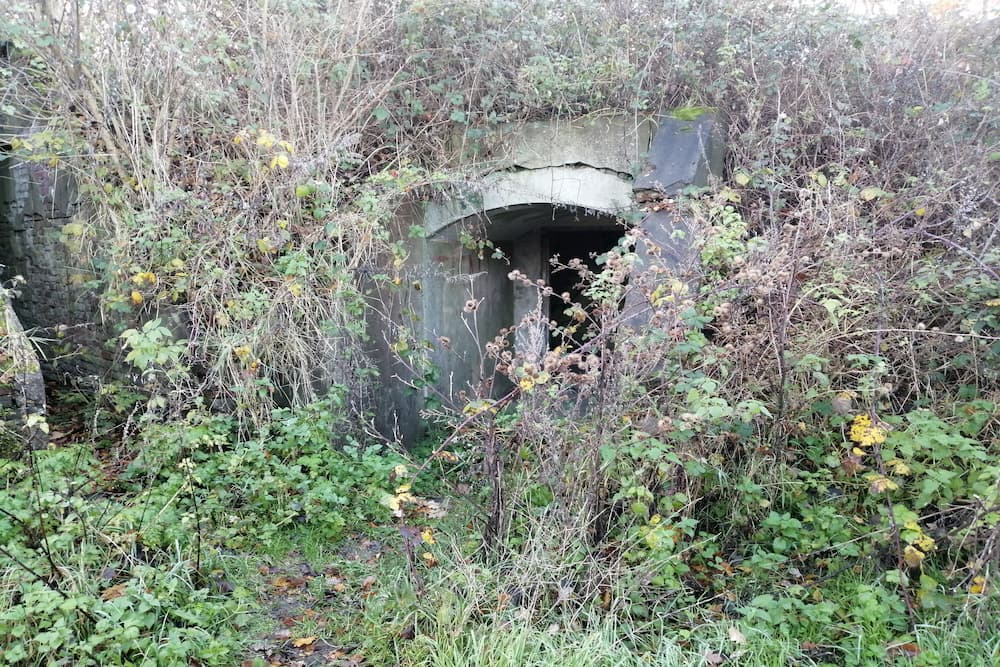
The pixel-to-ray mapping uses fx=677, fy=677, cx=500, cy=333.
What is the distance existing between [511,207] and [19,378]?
13.0 feet

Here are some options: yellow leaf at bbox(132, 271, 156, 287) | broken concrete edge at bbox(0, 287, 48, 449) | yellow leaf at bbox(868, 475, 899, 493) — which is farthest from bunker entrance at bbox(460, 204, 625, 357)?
broken concrete edge at bbox(0, 287, 48, 449)

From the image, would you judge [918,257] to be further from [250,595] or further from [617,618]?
[250,595]

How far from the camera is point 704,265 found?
4.15 meters

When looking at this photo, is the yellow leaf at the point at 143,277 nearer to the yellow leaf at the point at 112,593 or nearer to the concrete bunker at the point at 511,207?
the concrete bunker at the point at 511,207

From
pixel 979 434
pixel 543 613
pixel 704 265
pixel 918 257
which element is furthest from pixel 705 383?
pixel 918 257

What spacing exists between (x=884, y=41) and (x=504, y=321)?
4706 millimetres

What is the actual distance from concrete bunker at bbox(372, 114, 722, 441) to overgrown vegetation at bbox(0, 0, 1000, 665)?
0.22 meters

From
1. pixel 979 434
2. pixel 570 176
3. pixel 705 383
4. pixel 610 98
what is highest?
pixel 610 98

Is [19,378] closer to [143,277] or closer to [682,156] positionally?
[143,277]

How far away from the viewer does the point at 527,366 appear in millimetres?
3193

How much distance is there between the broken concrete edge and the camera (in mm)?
A: 4434

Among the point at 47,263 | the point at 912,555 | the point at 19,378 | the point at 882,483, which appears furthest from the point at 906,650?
the point at 47,263

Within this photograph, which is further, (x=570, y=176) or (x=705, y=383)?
(x=570, y=176)

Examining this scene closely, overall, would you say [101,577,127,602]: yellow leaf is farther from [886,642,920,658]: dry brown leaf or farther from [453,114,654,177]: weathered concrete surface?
[453,114,654,177]: weathered concrete surface
